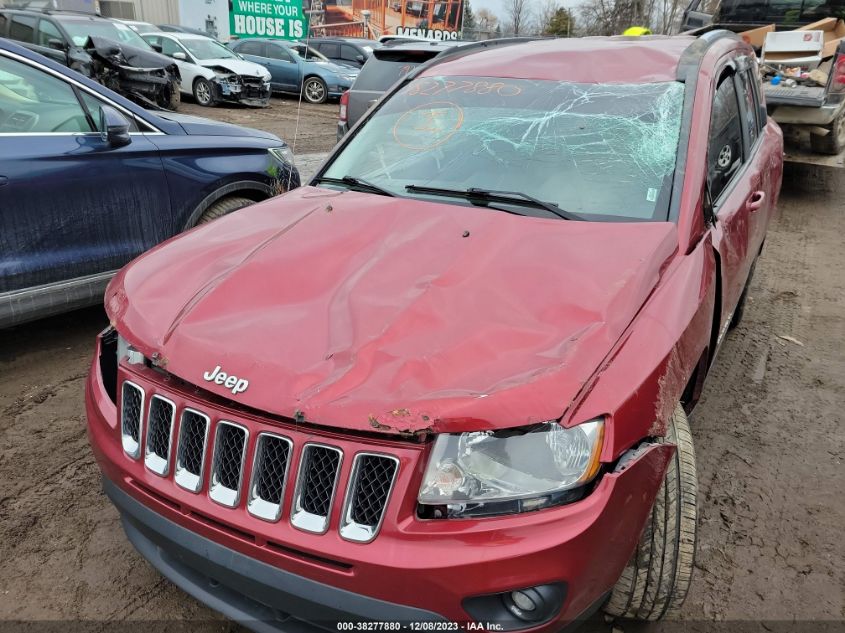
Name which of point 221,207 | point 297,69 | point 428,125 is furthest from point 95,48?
point 428,125

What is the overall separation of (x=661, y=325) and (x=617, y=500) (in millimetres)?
572

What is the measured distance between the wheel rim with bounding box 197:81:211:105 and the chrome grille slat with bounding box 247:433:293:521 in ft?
47.8

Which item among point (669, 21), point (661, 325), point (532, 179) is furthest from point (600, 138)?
point (669, 21)

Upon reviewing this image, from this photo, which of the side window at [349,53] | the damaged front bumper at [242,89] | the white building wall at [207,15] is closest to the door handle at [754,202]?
the damaged front bumper at [242,89]

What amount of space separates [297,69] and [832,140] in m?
13.2

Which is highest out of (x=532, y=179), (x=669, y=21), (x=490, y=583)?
(x=669, y=21)

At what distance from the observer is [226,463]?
5.72ft

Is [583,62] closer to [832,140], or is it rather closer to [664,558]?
[664,558]

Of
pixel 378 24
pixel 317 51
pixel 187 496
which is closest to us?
pixel 187 496

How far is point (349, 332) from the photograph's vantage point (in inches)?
72.8

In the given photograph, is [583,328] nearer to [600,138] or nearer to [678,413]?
[678,413]

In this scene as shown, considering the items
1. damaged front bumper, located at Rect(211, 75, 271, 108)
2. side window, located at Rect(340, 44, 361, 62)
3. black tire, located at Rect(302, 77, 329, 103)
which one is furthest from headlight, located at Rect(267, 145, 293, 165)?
side window, located at Rect(340, 44, 361, 62)

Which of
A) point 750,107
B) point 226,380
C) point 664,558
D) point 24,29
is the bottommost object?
point 664,558

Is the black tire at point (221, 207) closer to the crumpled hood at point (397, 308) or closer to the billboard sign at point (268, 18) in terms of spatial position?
the crumpled hood at point (397, 308)
